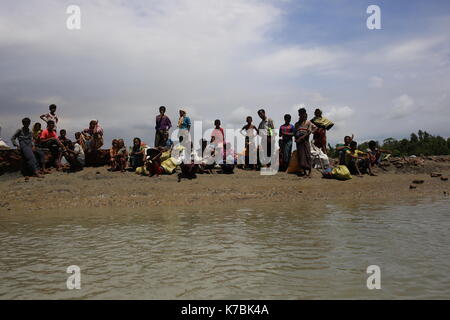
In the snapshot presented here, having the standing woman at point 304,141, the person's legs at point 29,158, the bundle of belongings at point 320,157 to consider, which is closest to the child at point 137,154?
the person's legs at point 29,158

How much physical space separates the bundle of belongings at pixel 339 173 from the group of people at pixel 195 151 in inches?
24.8

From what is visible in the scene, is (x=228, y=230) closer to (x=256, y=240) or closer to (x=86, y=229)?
(x=256, y=240)

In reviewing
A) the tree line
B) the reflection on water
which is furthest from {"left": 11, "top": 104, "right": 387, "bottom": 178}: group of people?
the tree line

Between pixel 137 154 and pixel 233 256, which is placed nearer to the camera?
pixel 233 256

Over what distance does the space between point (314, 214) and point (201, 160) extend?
21.6 feet

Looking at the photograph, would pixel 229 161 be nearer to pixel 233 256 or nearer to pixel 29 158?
pixel 29 158

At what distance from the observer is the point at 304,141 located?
13148 mm

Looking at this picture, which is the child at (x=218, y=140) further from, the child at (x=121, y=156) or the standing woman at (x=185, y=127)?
the child at (x=121, y=156)

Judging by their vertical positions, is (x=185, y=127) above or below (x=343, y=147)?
above

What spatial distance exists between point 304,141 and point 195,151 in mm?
3974

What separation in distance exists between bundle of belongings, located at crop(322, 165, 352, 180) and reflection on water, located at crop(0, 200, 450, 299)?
16.5 ft

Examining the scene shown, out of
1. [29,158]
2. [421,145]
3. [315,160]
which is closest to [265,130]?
[315,160]

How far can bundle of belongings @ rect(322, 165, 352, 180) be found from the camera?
12.8 metres
